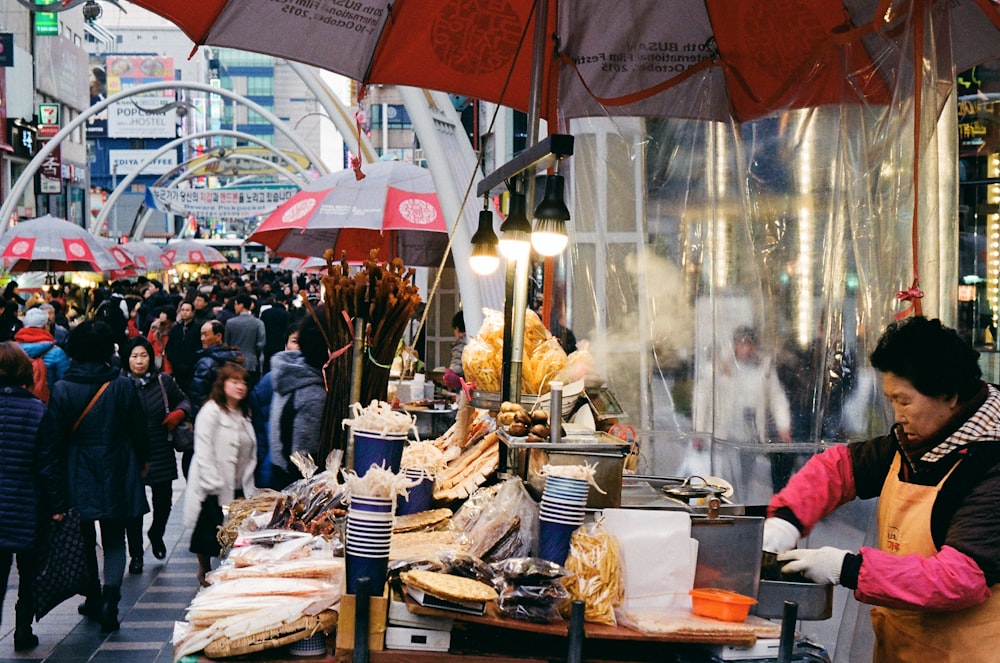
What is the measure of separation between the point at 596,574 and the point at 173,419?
20.7ft

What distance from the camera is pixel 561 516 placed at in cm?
363

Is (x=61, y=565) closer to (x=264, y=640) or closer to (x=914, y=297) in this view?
(x=264, y=640)

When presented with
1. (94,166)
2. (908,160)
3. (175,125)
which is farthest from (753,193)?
(94,166)

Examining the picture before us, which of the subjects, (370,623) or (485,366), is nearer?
(370,623)

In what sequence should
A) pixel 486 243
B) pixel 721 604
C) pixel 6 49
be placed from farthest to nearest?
pixel 6 49, pixel 486 243, pixel 721 604

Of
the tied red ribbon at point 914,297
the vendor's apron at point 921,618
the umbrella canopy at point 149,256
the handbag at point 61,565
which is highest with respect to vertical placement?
the umbrella canopy at point 149,256

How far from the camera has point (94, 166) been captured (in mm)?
106312

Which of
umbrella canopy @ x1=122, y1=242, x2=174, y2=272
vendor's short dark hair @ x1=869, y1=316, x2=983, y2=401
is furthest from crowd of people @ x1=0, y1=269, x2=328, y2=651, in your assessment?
umbrella canopy @ x1=122, y1=242, x2=174, y2=272

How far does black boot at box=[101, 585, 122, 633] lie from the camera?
759 cm

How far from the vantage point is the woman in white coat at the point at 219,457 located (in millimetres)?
7734

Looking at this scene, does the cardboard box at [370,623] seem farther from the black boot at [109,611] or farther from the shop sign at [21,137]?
the shop sign at [21,137]

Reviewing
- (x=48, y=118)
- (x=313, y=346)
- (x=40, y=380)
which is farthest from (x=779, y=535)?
(x=48, y=118)

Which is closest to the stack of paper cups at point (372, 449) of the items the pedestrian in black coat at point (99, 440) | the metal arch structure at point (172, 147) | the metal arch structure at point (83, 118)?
the pedestrian in black coat at point (99, 440)

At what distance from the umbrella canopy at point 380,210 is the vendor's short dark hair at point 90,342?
9.44ft
